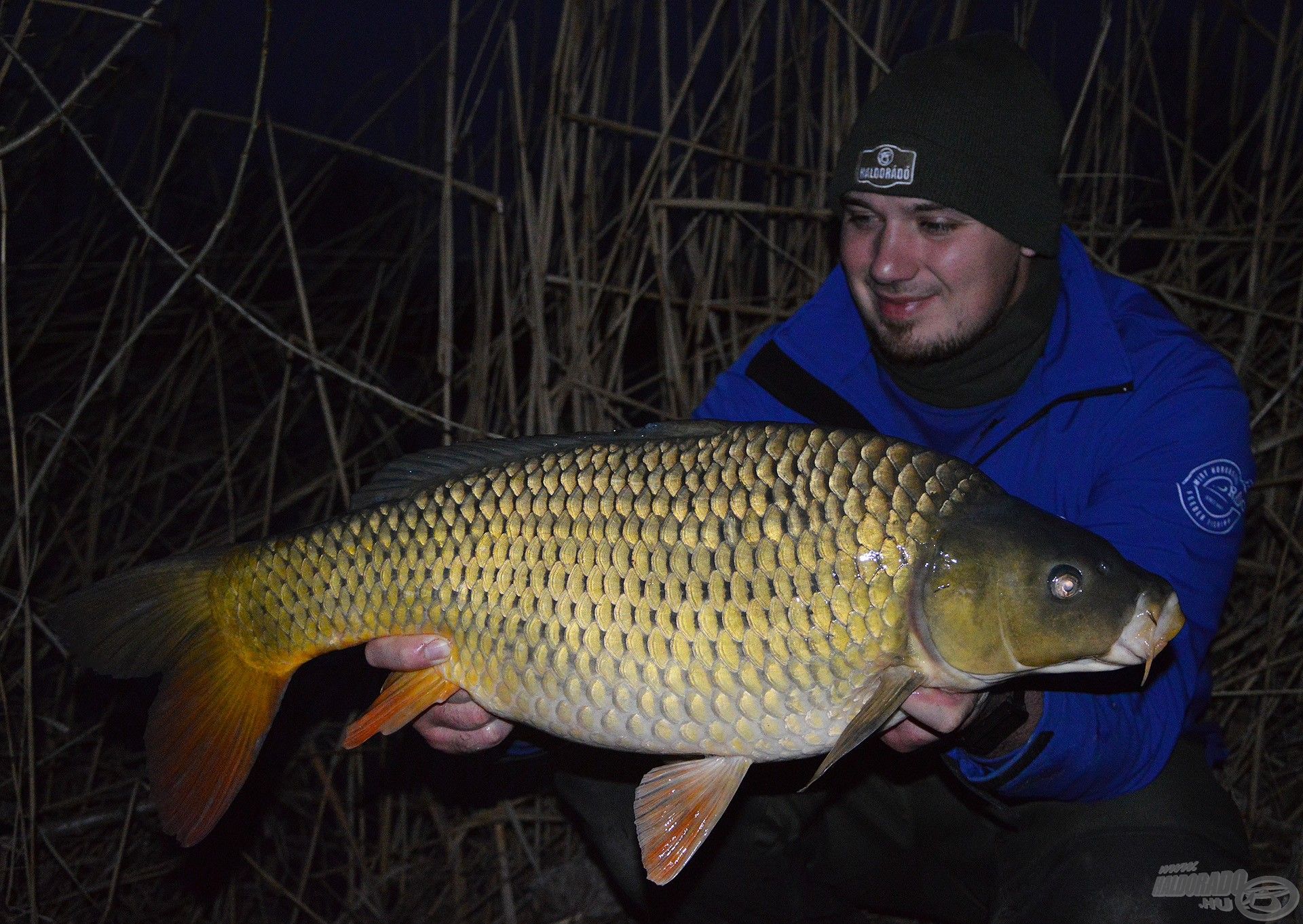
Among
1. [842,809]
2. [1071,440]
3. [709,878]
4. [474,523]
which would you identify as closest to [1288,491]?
[1071,440]

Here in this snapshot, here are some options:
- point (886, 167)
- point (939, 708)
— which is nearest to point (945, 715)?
point (939, 708)

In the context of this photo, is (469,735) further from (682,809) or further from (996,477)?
(996,477)

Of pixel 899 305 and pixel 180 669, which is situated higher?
pixel 899 305

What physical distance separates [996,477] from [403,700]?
0.96 metres

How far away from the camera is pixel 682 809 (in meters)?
1.24

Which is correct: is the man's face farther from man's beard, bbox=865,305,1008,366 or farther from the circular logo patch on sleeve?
the circular logo patch on sleeve

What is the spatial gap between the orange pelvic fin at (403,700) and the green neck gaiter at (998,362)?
927 mm

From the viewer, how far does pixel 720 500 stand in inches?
45.7

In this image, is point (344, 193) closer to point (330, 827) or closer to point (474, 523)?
point (330, 827)

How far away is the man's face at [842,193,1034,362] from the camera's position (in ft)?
5.60

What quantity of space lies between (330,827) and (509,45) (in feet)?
5.82

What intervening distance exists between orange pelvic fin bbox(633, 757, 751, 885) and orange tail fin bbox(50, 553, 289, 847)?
51cm

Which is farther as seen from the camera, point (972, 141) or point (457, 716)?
point (972, 141)

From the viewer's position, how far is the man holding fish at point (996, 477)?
56.4 inches
